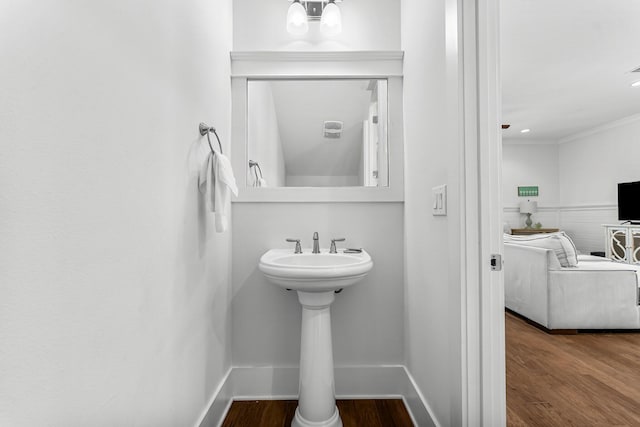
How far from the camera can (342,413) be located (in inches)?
63.5

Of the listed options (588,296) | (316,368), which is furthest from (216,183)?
(588,296)

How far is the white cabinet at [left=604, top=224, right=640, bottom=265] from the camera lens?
4.12 metres

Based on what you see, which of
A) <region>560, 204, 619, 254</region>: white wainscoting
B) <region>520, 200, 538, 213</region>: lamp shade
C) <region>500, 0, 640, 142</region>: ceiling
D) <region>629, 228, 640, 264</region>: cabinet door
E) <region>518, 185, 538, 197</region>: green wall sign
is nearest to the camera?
<region>500, 0, 640, 142</region>: ceiling

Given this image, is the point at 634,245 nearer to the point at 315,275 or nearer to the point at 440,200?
the point at 440,200

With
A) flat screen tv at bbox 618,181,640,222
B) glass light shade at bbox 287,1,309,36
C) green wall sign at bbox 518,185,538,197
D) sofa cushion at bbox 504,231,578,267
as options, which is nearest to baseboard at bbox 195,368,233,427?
glass light shade at bbox 287,1,309,36

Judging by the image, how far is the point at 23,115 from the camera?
20.7 inches

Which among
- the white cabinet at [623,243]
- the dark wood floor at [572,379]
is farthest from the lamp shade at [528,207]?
the dark wood floor at [572,379]

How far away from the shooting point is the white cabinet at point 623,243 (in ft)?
13.5

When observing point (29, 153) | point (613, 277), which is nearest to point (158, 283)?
point (29, 153)

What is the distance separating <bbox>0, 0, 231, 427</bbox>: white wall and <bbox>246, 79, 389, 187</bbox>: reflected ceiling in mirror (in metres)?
0.66

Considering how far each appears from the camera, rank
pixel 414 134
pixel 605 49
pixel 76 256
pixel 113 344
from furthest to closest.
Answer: pixel 605 49 → pixel 414 134 → pixel 113 344 → pixel 76 256

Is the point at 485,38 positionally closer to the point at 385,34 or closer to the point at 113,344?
the point at 385,34

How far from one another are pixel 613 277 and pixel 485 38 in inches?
109

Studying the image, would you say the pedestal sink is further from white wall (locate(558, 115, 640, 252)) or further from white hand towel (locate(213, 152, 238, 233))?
white wall (locate(558, 115, 640, 252))
